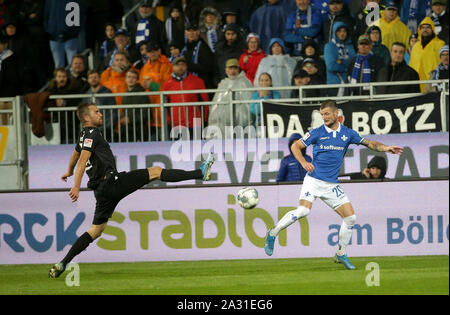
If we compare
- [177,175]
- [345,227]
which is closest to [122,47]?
[177,175]

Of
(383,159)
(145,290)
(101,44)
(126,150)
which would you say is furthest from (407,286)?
(101,44)

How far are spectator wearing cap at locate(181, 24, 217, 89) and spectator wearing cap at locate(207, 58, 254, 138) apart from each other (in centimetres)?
85

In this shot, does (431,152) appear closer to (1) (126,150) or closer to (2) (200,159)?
(2) (200,159)

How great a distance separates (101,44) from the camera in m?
19.4

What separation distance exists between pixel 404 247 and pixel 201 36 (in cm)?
666

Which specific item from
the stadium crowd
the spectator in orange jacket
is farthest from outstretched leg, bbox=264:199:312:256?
the spectator in orange jacket

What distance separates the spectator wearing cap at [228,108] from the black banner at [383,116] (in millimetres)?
920

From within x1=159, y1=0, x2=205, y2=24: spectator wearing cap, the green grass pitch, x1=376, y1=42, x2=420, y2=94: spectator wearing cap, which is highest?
x1=159, y1=0, x2=205, y2=24: spectator wearing cap

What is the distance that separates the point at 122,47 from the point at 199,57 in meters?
1.78

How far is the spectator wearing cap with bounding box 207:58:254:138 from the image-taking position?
1619 centimetres

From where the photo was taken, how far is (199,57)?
56.8 feet

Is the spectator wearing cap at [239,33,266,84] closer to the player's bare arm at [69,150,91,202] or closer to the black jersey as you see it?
the black jersey

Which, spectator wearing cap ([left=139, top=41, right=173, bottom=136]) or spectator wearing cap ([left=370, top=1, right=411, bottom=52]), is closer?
spectator wearing cap ([left=370, top=1, right=411, bottom=52])

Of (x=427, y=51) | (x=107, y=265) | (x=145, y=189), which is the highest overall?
(x=427, y=51)
